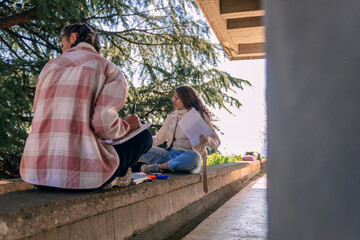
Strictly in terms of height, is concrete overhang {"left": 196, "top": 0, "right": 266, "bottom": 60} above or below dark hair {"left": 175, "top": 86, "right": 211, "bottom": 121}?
above

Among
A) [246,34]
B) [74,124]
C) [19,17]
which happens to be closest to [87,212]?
[74,124]

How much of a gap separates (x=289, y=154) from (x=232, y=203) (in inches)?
168

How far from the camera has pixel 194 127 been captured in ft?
13.5

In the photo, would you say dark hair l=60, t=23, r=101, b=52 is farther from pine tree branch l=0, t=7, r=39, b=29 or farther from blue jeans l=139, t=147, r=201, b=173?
pine tree branch l=0, t=7, r=39, b=29

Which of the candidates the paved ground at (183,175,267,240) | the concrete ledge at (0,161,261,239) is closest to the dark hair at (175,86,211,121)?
the paved ground at (183,175,267,240)

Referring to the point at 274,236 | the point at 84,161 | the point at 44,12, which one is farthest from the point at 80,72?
the point at 44,12

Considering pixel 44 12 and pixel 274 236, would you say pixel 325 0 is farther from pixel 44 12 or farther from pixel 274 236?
pixel 44 12

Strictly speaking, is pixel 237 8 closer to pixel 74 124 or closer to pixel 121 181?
pixel 121 181

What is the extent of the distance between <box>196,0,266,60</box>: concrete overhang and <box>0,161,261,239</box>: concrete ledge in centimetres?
191

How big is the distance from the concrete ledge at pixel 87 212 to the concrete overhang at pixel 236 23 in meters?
1.91

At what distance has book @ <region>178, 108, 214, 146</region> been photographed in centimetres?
409

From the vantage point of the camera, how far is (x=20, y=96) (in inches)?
172

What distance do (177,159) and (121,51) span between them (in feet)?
10.2

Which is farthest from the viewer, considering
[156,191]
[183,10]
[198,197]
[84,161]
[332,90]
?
[183,10]
